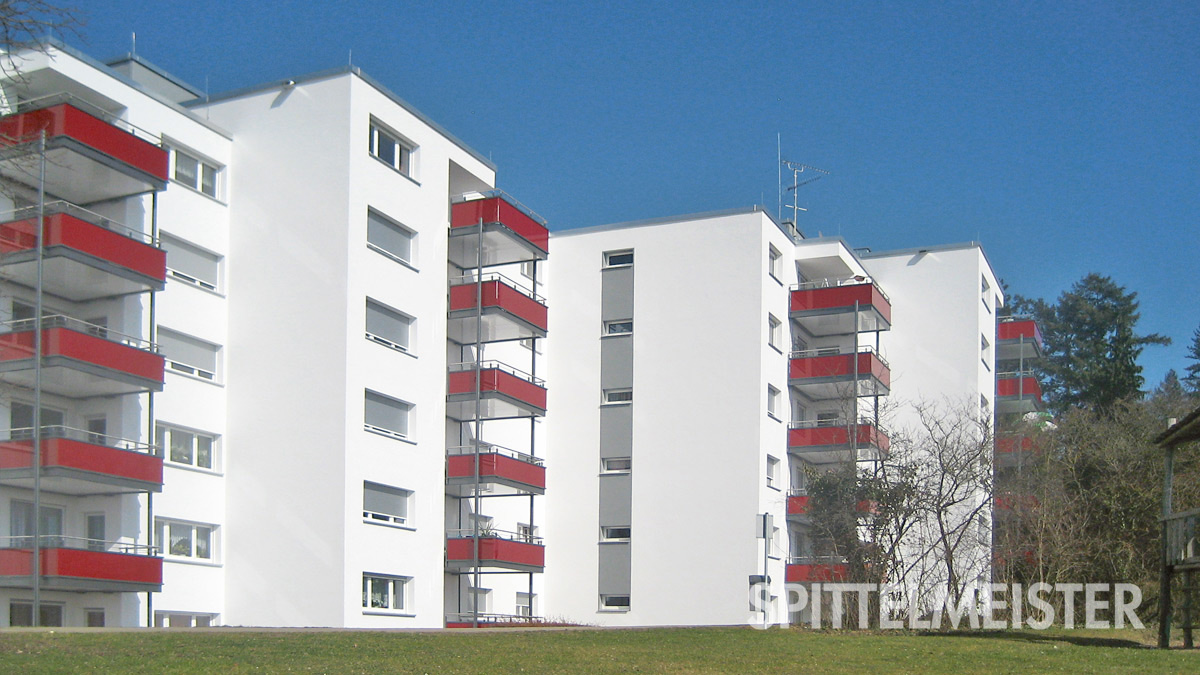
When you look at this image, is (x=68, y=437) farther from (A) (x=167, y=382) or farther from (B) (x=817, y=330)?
(B) (x=817, y=330)

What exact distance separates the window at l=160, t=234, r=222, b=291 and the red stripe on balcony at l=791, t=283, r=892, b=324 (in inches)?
907

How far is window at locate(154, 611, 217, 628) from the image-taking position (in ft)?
98.9

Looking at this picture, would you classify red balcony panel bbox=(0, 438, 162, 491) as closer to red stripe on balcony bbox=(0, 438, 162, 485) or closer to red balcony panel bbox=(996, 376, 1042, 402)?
red stripe on balcony bbox=(0, 438, 162, 485)

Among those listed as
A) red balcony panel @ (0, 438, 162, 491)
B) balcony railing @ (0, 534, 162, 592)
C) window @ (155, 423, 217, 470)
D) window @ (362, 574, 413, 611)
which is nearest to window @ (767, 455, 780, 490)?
window @ (362, 574, 413, 611)

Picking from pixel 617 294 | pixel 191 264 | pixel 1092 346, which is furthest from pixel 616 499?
pixel 1092 346

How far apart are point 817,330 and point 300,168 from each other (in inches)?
985

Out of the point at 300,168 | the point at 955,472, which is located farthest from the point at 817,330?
the point at 300,168

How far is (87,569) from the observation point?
26.7m

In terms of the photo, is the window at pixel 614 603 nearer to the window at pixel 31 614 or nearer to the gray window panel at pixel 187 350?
the gray window panel at pixel 187 350

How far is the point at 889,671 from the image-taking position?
1803 centimetres

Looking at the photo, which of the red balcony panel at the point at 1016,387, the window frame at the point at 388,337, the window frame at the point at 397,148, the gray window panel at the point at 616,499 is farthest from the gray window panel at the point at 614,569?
the red balcony panel at the point at 1016,387

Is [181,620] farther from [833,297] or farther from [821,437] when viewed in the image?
[833,297]

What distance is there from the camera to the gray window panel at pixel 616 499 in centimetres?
4400

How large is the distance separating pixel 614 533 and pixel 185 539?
16751mm
